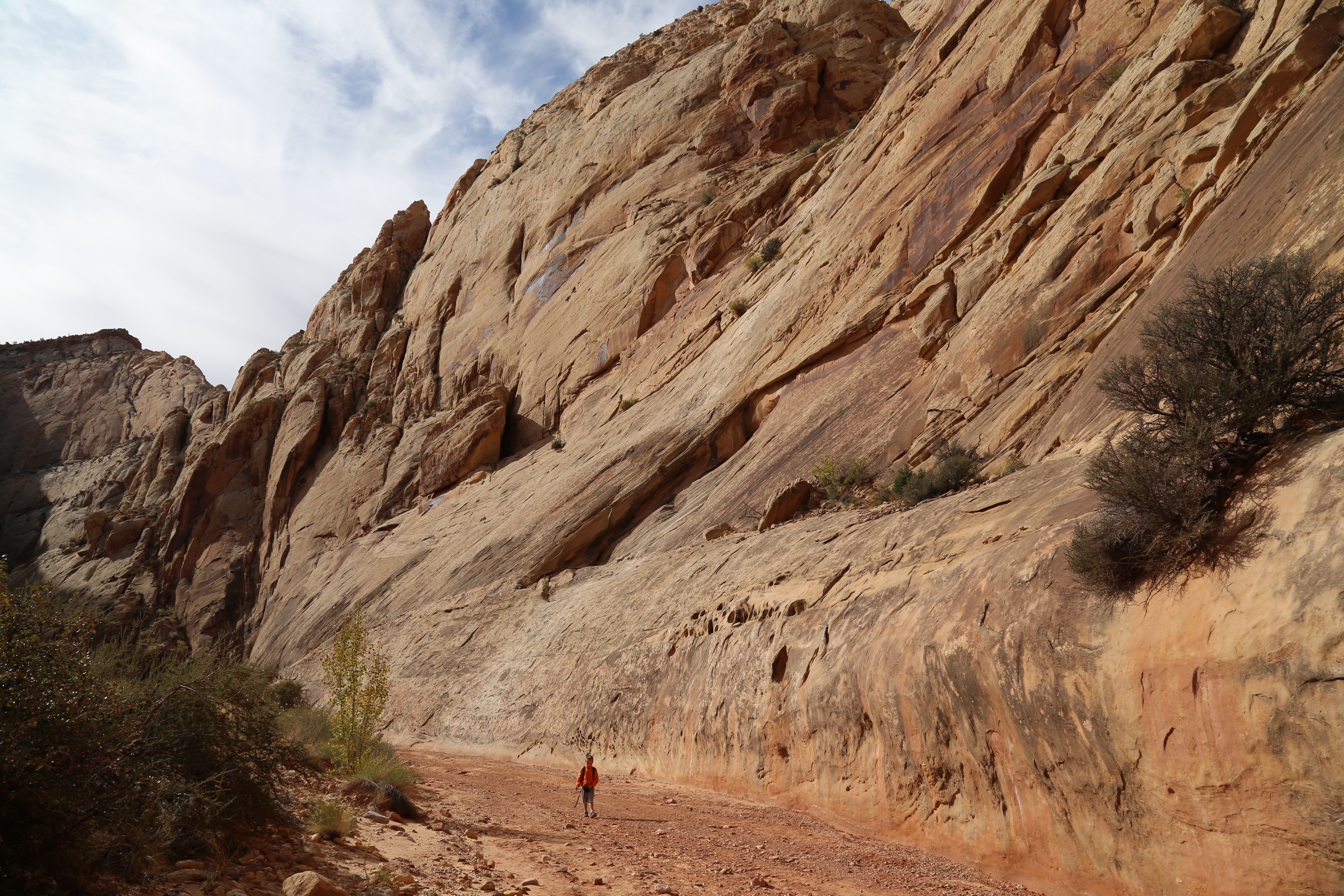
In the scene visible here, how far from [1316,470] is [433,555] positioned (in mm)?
29439

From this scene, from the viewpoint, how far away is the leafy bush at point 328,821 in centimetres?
854

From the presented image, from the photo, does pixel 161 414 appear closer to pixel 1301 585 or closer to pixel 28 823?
pixel 28 823

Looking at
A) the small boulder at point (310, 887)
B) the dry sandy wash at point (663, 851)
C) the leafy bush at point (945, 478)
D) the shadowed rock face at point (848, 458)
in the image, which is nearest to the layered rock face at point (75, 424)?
the shadowed rock face at point (848, 458)

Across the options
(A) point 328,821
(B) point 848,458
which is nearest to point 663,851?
(A) point 328,821

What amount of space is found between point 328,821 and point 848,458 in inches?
564

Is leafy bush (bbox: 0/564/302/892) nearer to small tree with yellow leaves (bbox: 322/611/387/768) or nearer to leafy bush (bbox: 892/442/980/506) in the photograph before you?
small tree with yellow leaves (bbox: 322/611/387/768)

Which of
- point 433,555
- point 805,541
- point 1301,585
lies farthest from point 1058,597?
point 433,555

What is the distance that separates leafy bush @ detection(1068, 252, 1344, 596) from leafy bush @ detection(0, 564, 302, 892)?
948cm

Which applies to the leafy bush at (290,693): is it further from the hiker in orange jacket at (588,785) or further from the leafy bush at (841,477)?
the leafy bush at (841,477)

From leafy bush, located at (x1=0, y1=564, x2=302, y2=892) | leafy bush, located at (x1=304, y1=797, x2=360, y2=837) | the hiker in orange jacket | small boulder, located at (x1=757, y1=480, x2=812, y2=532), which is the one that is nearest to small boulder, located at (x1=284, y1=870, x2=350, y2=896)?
leafy bush, located at (x1=0, y1=564, x2=302, y2=892)

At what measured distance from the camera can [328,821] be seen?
855 cm

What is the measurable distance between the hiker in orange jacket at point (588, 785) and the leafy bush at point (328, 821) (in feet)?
13.3

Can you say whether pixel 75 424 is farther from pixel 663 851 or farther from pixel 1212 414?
pixel 1212 414

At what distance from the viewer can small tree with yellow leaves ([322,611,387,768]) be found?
534 inches
